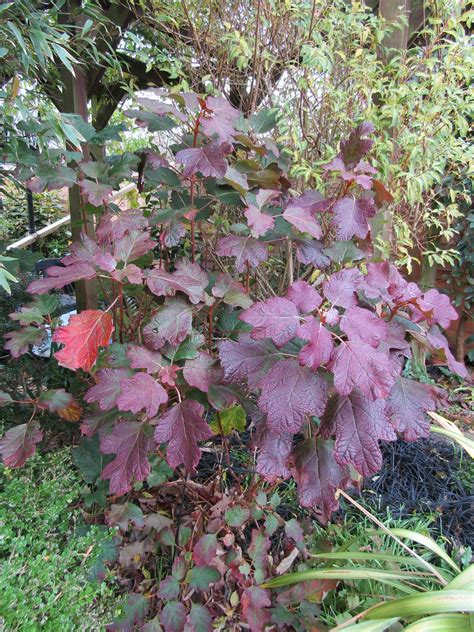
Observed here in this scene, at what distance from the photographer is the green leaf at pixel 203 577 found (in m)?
1.23

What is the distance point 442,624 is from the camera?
897mm

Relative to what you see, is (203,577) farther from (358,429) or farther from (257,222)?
(257,222)

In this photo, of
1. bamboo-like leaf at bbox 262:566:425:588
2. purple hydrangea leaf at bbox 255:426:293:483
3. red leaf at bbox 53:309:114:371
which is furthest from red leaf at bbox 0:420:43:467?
bamboo-like leaf at bbox 262:566:425:588

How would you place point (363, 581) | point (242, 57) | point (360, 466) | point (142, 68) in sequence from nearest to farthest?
point (360, 466), point (363, 581), point (242, 57), point (142, 68)

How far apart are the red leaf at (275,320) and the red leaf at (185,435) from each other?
0.23 m

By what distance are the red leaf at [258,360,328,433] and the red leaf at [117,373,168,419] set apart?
0.75 ft

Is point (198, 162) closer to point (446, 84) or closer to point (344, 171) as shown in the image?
point (344, 171)

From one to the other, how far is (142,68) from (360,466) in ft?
7.75

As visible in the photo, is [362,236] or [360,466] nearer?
[360,466]

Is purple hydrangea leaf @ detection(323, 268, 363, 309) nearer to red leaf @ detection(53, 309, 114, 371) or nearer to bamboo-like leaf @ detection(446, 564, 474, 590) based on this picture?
red leaf @ detection(53, 309, 114, 371)

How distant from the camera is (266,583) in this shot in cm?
126

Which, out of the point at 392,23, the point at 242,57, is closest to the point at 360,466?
the point at 242,57

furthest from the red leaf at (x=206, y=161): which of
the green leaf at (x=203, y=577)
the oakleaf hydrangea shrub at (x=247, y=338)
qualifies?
the green leaf at (x=203, y=577)

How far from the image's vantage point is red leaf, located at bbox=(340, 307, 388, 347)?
0.89m
